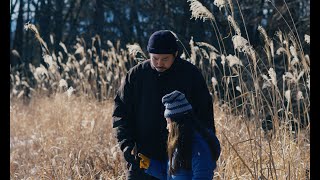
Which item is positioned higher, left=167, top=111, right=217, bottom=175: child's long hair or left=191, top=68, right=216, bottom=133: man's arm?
left=191, top=68, right=216, bottom=133: man's arm

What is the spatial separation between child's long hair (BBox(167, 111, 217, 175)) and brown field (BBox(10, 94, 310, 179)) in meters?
0.23

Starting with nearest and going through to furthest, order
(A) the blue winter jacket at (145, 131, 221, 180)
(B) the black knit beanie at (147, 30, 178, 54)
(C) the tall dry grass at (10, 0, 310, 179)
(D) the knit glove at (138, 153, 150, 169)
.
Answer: (A) the blue winter jacket at (145, 131, 221, 180) → (B) the black knit beanie at (147, 30, 178, 54) → (D) the knit glove at (138, 153, 150, 169) → (C) the tall dry grass at (10, 0, 310, 179)

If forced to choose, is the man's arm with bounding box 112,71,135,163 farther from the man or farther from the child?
the child

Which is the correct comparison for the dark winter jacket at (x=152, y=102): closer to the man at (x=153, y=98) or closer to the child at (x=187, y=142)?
the man at (x=153, y=98)

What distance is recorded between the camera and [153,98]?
279 cm

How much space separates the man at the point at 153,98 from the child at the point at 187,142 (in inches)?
7.0

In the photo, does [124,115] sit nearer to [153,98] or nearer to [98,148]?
[153,98]

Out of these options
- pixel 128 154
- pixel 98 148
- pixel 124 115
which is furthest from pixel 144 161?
pixel 98 148

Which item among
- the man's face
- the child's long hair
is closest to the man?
the man's face

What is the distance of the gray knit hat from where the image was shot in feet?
8.18

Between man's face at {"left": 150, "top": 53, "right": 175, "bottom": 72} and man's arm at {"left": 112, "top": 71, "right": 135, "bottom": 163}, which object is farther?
man's arm at {"left": 112, "top": 71, "right": 135, "bottom": 163}

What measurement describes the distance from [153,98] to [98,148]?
1.99 meters
